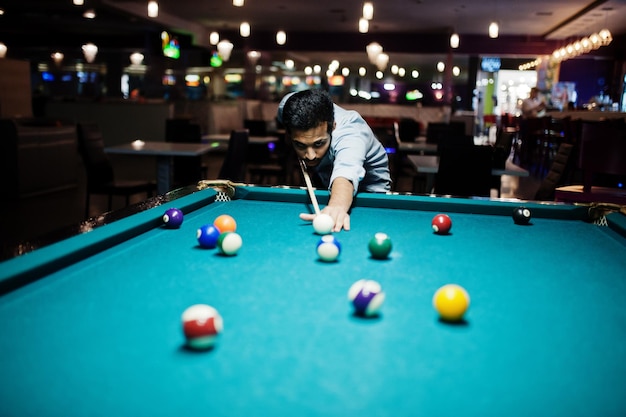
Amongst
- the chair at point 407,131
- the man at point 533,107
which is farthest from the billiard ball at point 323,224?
the man at point 533,107

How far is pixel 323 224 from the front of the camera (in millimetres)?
1974

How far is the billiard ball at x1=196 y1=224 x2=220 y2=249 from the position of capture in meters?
1.76

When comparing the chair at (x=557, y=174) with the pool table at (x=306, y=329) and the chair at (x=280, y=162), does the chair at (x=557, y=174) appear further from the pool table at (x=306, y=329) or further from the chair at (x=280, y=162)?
the chair at (x=280, y=162)

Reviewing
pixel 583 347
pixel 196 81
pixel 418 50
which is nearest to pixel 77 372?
pixel 583 347

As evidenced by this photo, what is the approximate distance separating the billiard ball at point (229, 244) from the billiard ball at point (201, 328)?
64cm

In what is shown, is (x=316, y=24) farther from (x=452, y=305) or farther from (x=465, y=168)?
(x=452, y=305)

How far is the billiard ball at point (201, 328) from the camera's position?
0.99 meters

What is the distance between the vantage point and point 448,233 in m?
2.08

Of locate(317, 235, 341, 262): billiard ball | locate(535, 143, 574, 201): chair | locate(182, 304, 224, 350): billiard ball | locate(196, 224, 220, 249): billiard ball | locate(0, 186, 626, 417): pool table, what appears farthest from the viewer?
locate(535, 143, 574, 201): chair

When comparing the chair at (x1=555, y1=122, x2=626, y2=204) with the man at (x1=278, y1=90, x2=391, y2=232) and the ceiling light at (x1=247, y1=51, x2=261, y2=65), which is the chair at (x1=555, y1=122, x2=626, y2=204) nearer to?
the man at (x1=278, y1=90, x2=391, y2=232)

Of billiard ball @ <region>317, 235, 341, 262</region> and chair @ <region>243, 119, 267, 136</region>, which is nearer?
billiard ball @ <region>317, 235, 341, 262</region>

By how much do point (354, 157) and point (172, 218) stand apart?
91 centimetres

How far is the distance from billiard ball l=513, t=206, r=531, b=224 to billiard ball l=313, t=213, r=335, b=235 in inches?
30.9

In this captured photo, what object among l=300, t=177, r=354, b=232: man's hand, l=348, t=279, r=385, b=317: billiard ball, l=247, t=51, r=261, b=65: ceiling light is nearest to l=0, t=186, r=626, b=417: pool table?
l=348, t=279, r=385, b=317: billiard ball
